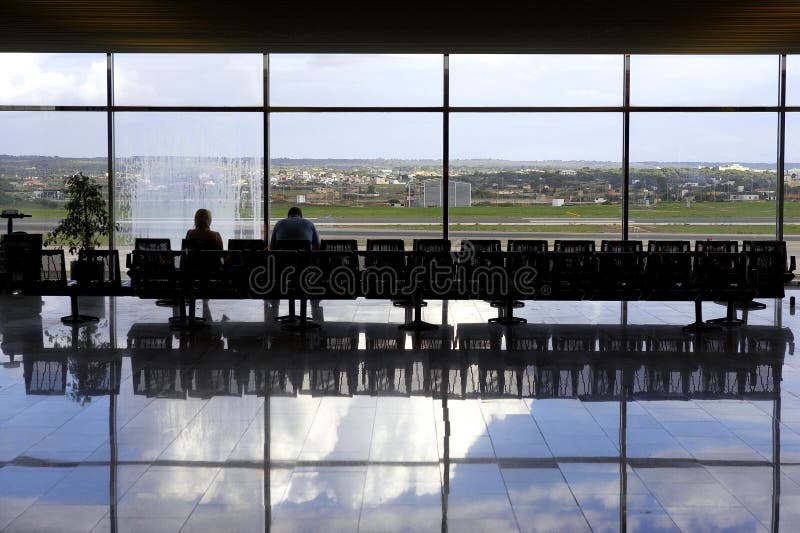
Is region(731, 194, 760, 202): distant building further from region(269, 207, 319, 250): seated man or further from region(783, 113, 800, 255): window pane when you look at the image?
region(269, 207, 319, 250): seated man

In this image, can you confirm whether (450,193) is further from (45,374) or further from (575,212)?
(575,212)

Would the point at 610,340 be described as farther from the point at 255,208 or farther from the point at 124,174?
the point at 124,174

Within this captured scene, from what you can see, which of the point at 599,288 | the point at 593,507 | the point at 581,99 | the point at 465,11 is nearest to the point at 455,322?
the point at 599,288

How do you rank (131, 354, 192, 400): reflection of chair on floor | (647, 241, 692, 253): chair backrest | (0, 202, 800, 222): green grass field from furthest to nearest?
(0, 202, 800, 222): green grass field
(647, 241, 692, 253): chair backrest
(131, 354, 192, 400): reflection of chair on floor

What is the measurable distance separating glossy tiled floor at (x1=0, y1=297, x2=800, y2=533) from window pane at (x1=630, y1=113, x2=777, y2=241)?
5197mm

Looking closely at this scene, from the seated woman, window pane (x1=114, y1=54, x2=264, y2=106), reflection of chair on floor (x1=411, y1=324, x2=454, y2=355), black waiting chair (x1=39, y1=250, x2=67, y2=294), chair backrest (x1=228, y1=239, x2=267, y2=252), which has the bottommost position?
reflection of chair on floor (x1=411, y1=324, x2=454, y2=355)

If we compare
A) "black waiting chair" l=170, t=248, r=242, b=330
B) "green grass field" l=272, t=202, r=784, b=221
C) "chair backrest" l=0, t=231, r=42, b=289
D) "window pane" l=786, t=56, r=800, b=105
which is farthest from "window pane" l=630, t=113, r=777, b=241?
"chair backrest" l=0, t=231, r=42, b=289

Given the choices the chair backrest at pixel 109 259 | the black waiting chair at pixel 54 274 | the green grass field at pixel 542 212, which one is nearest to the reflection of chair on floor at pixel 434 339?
the chair backrest at pixel 109 259

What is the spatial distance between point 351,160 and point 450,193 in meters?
2.10

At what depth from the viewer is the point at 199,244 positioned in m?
10.8

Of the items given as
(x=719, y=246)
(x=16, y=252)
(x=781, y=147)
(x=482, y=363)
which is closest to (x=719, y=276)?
(x=719, y=246)

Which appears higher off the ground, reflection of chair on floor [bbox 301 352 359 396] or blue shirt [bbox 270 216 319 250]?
blue shirt [bbox 270 216 319 250]

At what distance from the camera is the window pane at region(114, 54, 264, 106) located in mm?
14492

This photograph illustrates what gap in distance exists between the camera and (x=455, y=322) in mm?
10711
